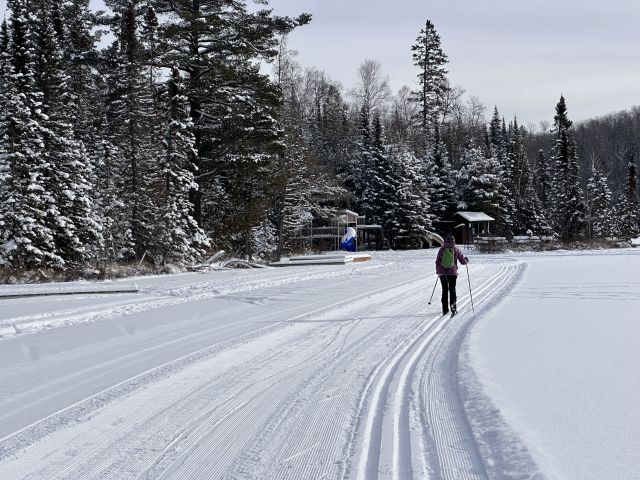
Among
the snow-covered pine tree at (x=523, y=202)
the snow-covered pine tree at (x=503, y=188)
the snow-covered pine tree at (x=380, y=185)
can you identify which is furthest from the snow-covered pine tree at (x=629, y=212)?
the snow-covered pine tree at (x=380, y=185)

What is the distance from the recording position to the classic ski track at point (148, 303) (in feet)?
35.9

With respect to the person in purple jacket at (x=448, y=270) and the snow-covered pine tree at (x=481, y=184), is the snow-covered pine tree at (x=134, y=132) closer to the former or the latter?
the person in purple jacket at (x=448, y=270)

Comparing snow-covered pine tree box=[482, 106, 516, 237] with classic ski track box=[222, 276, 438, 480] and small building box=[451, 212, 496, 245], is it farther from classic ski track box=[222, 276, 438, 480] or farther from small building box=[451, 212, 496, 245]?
classic ski track box=[222, 276, 438, 480]

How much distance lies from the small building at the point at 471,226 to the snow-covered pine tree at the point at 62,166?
4451 cm

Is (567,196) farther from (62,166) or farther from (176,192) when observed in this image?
(62,166)

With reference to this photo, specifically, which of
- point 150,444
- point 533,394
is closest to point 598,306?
point 533,394

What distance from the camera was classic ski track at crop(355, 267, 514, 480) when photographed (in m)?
3.92

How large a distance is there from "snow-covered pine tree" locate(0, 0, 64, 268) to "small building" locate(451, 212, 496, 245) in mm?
47079

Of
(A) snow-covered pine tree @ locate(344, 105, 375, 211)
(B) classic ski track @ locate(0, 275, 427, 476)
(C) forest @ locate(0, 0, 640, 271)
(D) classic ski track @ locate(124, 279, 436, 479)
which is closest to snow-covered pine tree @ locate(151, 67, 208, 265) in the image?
(C) forest @ locate(0, 0, 640, 271)

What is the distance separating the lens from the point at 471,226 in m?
62.1

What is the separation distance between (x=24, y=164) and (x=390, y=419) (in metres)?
20.7

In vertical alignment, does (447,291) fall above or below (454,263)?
below

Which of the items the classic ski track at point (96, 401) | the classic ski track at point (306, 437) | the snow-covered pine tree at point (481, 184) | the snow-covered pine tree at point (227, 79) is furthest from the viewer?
the snow-covered pine tree at point (481, 184)

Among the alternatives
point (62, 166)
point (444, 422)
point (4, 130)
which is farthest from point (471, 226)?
point (444, 422)
